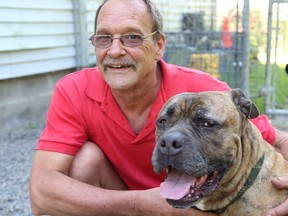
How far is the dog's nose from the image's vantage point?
2736 millimetres

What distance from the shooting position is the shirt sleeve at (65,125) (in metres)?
3.42

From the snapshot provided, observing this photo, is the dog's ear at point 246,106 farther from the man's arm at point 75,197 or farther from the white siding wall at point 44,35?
the white siding wall at point 44,35

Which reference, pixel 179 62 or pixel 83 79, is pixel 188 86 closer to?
pixel 83 79

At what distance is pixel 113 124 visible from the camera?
3.51 m

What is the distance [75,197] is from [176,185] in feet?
2.54

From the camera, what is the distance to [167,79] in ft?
11.9

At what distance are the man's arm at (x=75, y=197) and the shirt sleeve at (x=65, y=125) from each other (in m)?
0.06

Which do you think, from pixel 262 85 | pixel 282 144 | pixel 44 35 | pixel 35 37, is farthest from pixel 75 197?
pixel 262 85

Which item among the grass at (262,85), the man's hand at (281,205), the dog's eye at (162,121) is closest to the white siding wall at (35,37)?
the grass at (262,85)

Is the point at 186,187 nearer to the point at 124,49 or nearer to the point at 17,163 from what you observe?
the point at 124,49

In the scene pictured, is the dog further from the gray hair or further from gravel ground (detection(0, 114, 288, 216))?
gravel ground (detection(0, 114, 288, 216))

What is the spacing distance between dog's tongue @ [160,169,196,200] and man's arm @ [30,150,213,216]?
35cm

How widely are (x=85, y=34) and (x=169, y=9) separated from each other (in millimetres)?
2670

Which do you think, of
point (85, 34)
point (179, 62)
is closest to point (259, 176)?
point (179, 62)
